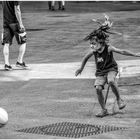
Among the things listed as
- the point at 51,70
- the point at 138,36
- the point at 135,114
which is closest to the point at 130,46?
the point at 138,36

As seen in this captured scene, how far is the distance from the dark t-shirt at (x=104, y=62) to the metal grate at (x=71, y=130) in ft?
3.95

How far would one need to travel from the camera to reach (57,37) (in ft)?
71.2

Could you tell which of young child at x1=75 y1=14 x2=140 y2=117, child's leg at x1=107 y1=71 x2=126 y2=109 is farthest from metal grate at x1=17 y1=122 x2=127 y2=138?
child's leg at x1=107 y1=71 x2=126 y2=109

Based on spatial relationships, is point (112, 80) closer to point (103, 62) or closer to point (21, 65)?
point (103, 62)

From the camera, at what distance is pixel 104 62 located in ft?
31.1

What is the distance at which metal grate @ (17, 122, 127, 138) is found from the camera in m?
8.29

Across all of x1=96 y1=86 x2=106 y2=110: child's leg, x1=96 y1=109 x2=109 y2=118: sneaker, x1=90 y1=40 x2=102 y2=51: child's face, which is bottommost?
x1=96 y1=109 x2=109 y2=118: sneaker

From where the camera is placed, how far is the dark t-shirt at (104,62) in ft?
31.1

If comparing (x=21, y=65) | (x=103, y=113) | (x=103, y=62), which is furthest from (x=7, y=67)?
(x=103, y=113)

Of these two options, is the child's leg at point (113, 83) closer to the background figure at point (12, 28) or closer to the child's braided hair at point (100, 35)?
the child's braided hair at point (100, 35)

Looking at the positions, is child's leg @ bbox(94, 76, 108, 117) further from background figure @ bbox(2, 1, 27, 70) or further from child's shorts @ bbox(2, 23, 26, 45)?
child's shorts @ bbox(2, 23, 26, 45)

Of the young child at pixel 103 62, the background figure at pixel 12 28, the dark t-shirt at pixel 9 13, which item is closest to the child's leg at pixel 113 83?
the young child at pixel 103 62

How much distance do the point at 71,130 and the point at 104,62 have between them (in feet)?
5.13

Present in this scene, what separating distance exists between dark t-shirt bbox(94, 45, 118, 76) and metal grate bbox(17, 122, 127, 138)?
120 centimetres
